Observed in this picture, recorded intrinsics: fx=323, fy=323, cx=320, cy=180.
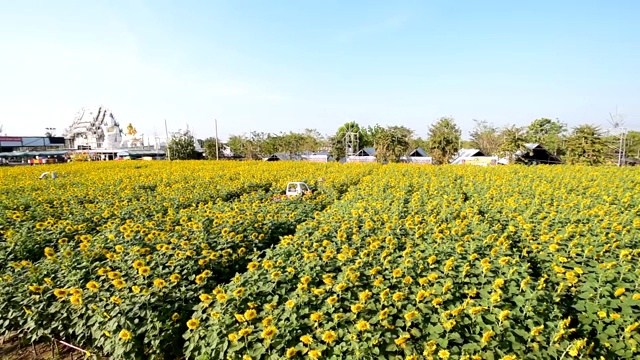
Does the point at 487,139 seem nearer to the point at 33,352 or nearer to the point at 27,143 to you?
the point at 33,352

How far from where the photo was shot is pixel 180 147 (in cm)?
4709

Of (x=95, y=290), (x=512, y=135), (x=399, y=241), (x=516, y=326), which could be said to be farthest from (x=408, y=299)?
(x=512, y=135)

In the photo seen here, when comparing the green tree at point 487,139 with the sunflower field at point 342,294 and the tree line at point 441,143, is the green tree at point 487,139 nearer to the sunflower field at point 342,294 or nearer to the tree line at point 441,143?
the tree line at point 441,143

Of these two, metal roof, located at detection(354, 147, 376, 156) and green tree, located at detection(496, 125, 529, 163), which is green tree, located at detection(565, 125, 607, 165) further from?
metal roof, located at detection(354, 147, 376, 156)

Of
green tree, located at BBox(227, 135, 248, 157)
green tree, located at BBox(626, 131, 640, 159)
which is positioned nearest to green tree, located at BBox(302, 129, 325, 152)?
green tree, located at BBox(227, 135, 248, 157)

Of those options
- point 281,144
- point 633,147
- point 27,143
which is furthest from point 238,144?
point 633,147

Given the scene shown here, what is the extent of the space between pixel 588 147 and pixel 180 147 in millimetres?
48327

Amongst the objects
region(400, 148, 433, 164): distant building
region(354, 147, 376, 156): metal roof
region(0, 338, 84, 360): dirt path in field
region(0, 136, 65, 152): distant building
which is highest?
region(0, 136, 65, 152): distant building

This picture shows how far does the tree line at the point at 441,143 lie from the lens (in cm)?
3086

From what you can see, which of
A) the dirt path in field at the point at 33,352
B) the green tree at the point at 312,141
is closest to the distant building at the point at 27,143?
the green tree at the point at 312,141

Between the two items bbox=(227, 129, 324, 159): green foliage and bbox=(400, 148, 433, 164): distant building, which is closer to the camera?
bbox=(400, 148, 433, 164): distant building

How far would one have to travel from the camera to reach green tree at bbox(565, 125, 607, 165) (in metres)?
29.7

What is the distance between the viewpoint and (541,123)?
77.4m

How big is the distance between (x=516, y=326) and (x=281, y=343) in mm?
1853
